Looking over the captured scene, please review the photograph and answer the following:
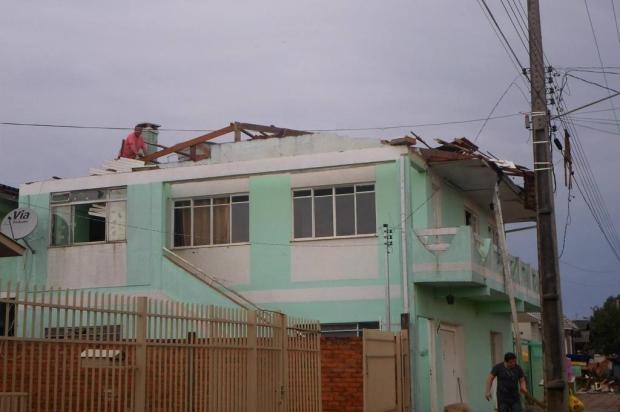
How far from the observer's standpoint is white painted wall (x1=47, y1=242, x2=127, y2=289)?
2386 cm

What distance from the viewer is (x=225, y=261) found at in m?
23.7

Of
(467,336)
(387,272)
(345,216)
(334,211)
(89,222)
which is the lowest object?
(467,336)

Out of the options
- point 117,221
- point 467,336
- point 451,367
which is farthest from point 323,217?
point 467,336

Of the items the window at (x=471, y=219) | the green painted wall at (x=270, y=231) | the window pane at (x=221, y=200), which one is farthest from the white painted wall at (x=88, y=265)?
the window at (x=471, y=219)

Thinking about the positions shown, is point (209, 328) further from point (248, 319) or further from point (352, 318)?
point (352, 318)

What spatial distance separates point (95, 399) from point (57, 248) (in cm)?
1610

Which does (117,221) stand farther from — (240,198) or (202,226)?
(240,198)

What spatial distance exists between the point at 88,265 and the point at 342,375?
355 inches

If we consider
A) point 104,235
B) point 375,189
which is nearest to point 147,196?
point 104,235

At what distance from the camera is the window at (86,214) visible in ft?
80.6

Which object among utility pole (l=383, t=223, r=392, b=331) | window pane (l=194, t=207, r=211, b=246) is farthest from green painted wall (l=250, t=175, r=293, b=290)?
utility pole (l=383, t=223, r=392, b=331)

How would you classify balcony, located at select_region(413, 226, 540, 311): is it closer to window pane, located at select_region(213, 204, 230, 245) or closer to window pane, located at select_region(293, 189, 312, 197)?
window pane, located at select_region(293, 189, 312, 197)

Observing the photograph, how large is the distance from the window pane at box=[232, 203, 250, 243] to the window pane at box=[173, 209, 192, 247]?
4.49 feet

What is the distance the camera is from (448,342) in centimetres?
2395
